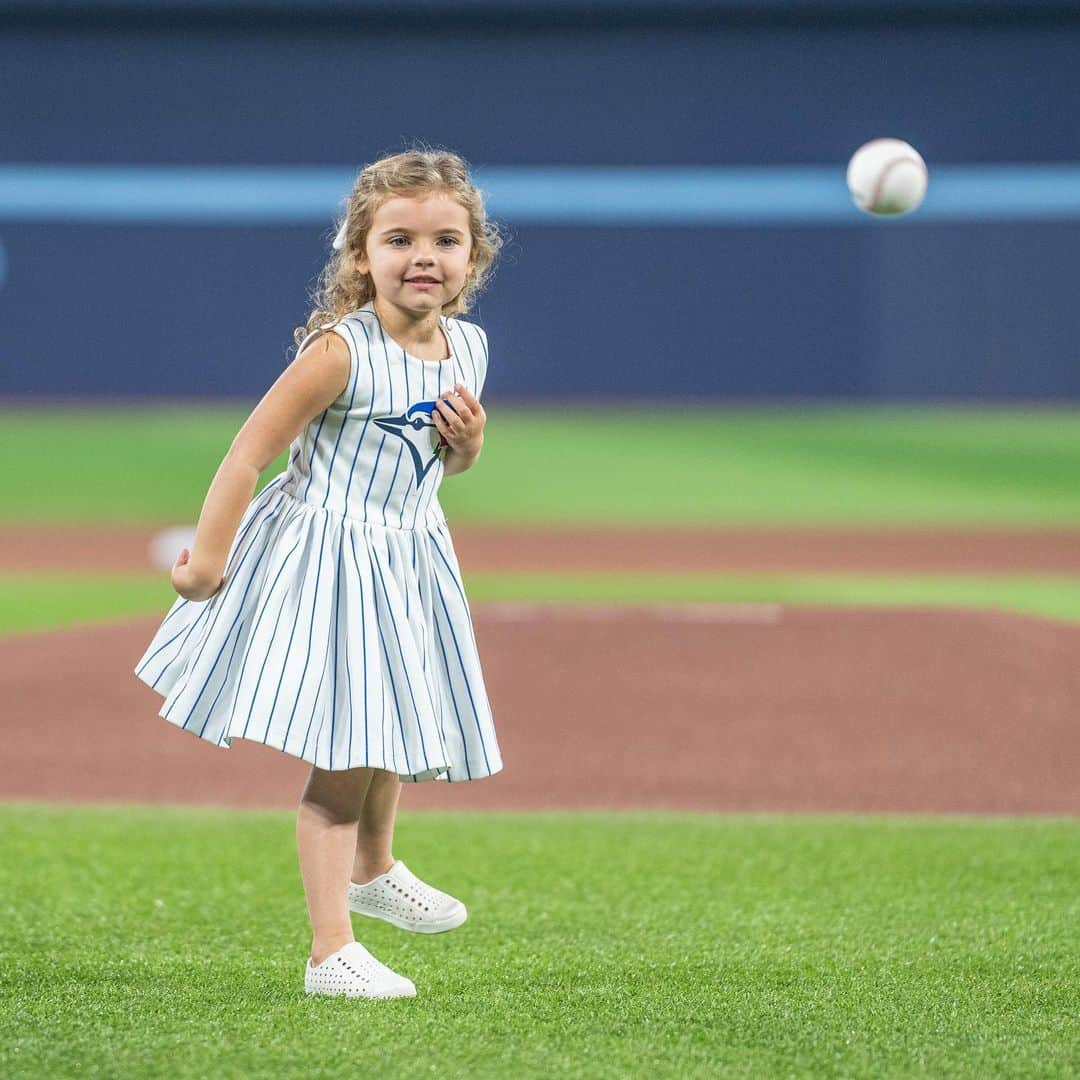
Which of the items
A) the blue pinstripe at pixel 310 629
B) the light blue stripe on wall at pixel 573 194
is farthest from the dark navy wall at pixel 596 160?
the blue pinstripe at pixel 310 629

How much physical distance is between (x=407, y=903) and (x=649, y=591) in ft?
24.0

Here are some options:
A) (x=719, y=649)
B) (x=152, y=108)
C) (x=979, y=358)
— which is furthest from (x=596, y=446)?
Result: (x=719, y=649)

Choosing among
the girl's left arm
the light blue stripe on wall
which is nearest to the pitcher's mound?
the girl's left arm

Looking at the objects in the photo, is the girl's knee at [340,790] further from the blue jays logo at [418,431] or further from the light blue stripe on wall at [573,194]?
the light blue stripe on wall at [573,194]

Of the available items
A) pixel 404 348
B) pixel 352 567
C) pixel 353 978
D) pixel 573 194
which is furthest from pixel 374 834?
pixel 573 194

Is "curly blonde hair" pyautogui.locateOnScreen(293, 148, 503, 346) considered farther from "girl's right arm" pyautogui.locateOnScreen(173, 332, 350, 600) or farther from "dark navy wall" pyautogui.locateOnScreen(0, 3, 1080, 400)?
"dark navy wall" pyautogui.locateOnScreen(0, 3, 1080, 400)

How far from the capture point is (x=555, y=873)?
446 centimetres

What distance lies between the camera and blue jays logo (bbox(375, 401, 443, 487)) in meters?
3.22

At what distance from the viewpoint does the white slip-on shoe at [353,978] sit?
3088 mm

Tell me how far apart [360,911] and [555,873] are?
3.37 ft

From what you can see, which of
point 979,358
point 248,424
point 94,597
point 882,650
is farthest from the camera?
point 979,358

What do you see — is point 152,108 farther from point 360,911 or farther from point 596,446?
point 360,911

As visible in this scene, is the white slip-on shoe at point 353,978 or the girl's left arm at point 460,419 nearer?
the white slip-on shoe at point 353,978

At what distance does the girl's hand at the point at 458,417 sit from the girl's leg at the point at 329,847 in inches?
26.7
